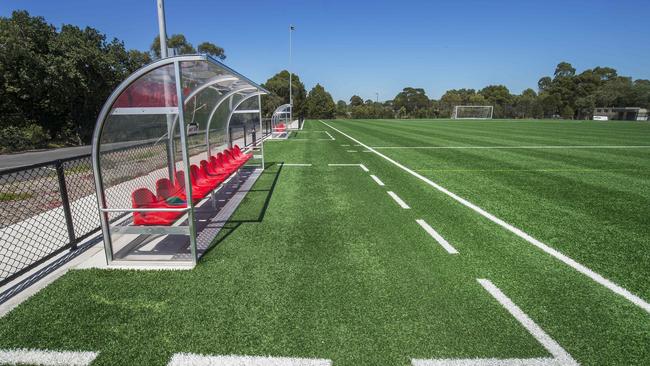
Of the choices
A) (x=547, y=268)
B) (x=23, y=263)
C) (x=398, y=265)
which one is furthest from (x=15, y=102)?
(x=547, y=268)

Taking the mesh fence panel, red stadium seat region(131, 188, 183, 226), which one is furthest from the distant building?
the mesh fence panel

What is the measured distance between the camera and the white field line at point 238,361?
7.68ft

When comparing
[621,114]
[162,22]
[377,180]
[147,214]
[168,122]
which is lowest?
[377,180]

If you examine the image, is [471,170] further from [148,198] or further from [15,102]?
[15,102]

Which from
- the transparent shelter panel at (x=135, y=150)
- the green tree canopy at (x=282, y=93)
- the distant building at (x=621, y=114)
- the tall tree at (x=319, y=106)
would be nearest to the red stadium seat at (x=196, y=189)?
the transparent shelter panel at (x=135, y=150)

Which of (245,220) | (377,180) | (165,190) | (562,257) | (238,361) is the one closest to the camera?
(238,361)

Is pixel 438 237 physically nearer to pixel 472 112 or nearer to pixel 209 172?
pixel 209 172

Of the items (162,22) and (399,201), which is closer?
(162,22)

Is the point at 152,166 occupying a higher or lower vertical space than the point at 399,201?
higher

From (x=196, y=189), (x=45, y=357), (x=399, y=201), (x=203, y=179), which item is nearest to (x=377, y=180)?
(x=399, y=201)

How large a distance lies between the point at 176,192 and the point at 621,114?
349 feet

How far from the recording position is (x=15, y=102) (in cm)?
2298

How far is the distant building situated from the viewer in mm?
73625

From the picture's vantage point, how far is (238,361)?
2365mm
